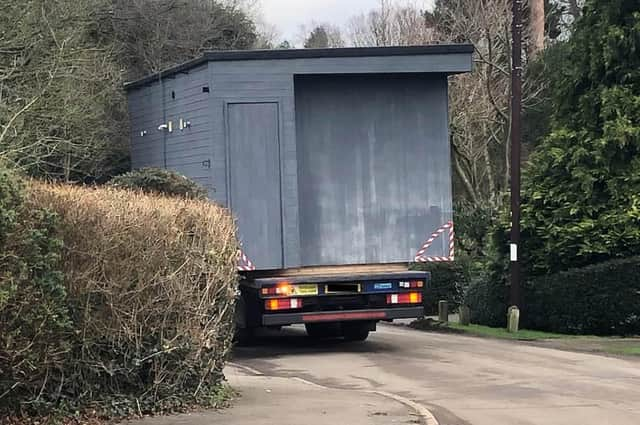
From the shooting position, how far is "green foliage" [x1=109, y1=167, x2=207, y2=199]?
1460cm

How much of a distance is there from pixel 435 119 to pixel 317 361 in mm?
4480

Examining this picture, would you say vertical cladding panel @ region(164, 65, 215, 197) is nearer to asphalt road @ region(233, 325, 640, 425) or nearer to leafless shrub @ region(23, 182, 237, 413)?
asphalt road @ region(233, 325, 640, 425)

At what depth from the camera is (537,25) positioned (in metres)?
35.0

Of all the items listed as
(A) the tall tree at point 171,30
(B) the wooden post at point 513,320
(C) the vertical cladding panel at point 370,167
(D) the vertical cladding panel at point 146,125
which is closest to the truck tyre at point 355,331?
(C) the vertical cladding panel at point 370,167

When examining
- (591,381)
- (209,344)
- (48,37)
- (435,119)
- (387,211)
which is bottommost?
(591,381)

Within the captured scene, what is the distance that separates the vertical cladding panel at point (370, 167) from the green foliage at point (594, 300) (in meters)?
6.40

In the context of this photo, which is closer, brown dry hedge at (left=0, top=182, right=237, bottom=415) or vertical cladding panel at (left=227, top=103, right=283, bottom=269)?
brown dry hedge at (left=0, top=182, right=237, bottom=415)

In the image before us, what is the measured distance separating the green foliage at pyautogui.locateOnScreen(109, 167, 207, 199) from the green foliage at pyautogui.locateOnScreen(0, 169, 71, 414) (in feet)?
→ 19.1

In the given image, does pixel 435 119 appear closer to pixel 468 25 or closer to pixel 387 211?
pixel 387 211

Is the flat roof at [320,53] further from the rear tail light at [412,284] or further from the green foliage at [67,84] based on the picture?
the rear tail light at [412,284]

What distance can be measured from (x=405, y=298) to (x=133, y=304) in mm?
7254

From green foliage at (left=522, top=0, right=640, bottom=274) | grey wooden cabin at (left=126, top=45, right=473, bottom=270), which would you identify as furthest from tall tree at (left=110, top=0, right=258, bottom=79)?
grey wooden cabin at (left=126, top=45, right=473, bottom=270)

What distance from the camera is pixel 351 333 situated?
18344mm

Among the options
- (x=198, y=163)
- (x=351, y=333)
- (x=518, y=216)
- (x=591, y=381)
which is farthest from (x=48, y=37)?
(x=591, y=381)
